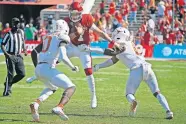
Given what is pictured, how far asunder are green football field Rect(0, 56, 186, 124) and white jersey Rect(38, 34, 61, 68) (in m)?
0.95

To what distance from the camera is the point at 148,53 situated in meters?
26.9

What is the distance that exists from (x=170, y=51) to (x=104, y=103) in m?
14.2

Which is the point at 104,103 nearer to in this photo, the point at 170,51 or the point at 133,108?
the point at 133,108

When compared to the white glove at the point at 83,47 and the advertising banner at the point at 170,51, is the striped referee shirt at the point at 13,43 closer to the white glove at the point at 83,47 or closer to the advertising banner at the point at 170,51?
the white glove at the point at 83,47

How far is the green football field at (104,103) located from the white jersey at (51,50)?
A: 950mm

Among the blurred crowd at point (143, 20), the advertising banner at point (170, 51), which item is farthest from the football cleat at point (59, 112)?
the blurred crowd at point (143, 20)

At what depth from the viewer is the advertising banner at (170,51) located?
2673cm

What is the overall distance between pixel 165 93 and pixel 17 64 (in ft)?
11.1

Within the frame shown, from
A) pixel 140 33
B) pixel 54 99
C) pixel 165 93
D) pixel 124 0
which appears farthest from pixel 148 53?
pixel 54 99

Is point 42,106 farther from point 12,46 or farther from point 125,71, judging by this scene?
point 125,71

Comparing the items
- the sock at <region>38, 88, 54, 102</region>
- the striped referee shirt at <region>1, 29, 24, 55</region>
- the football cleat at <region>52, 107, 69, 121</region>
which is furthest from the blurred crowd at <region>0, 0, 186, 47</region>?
the football cleat at <region>52, 107, 69, 121</region>

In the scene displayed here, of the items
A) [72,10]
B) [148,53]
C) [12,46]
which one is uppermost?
[72,10]

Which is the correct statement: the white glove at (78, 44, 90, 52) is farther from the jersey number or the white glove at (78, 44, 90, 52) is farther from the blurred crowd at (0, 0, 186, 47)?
the blurred crowd at (0, 0, 186, 47)

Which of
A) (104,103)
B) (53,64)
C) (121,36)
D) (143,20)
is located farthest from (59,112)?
(143,20)
